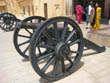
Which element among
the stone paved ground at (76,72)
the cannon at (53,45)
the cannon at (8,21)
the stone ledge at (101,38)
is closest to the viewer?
the cannon at (53,45)

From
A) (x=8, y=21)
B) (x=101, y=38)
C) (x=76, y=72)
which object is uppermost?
(x=8, y=21)

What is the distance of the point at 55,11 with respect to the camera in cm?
1364

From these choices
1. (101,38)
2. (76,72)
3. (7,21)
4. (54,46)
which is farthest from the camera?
(7,21)

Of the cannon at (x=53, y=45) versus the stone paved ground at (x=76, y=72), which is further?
the stone paved ground at (x=76, y=72)

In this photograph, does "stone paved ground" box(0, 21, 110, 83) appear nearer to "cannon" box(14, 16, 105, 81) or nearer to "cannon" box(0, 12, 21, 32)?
"cannon" box(14, 16, 105, 81)

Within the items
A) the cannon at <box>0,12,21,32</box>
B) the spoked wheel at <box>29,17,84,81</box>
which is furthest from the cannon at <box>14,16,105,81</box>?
the cannon at <box>0,12,21,32</box>

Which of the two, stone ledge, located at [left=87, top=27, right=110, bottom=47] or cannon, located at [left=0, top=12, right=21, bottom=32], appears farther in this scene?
cannon, located at [left=0, top=12, right=21, bottom=32]

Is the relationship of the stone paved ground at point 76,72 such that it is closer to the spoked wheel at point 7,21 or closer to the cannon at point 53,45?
the cannon at point 53,45

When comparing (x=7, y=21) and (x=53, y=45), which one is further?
(x=7, y=21)

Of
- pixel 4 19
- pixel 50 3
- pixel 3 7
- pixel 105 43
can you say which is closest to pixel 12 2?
pixel 3 7

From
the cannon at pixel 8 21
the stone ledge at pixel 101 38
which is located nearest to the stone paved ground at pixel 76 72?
the stone ledge at pixel 101 38

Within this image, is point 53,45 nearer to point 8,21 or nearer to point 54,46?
point 54,46

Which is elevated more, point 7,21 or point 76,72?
point 7,21

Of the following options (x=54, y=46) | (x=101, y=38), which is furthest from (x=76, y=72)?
(x=101, y=38)
